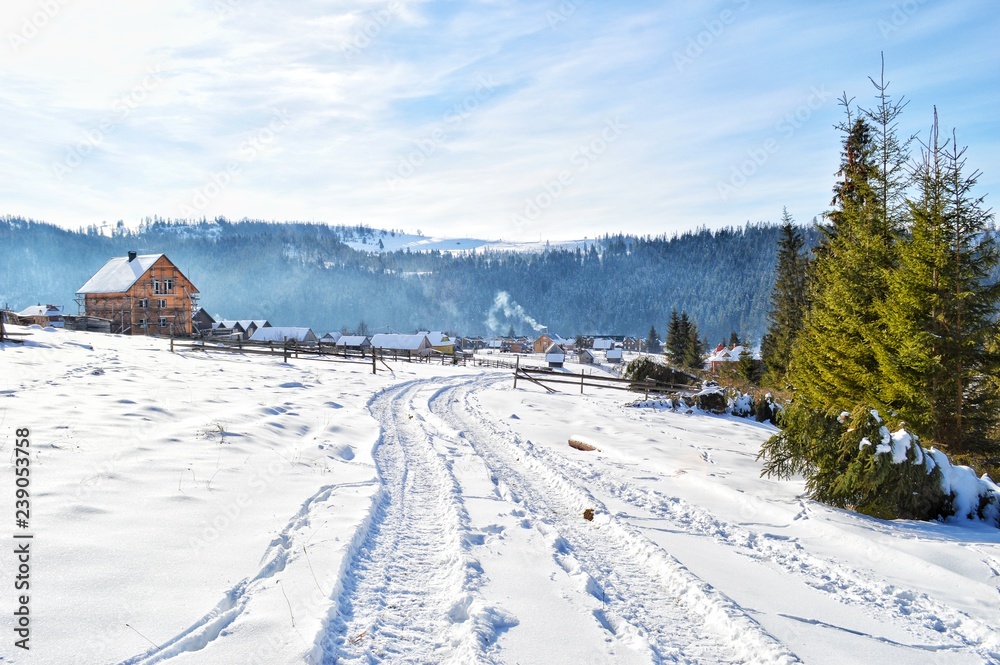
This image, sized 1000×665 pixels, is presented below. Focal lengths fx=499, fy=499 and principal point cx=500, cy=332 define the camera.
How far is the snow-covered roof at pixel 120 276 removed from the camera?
51.1 meters

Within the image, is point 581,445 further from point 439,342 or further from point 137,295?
point 439,342

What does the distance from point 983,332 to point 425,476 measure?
523 inches

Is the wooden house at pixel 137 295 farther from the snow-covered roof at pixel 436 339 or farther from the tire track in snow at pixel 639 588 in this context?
the tire track in snow at pixel 639 588

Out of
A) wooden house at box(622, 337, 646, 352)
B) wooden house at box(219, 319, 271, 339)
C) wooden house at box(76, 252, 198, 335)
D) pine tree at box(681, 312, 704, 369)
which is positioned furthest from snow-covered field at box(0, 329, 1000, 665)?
wooden house at box(622, 337, 646, 352)

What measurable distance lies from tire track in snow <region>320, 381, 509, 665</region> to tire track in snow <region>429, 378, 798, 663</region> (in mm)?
1146

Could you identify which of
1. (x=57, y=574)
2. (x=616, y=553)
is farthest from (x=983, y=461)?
(x=57, y=574)

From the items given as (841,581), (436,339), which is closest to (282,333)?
(436,339)

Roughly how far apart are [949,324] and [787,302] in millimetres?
22107

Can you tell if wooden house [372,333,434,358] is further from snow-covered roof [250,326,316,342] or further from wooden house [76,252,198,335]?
wooden house [76,252,198,335]

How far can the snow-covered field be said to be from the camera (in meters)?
3.91

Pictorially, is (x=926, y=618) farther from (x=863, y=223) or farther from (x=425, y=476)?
(x=863, y=223)

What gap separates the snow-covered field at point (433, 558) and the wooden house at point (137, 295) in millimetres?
48877

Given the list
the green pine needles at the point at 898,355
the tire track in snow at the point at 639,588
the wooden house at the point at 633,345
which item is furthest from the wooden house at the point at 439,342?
the tire track in snow at the point at 639,588

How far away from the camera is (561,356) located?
305 ft
